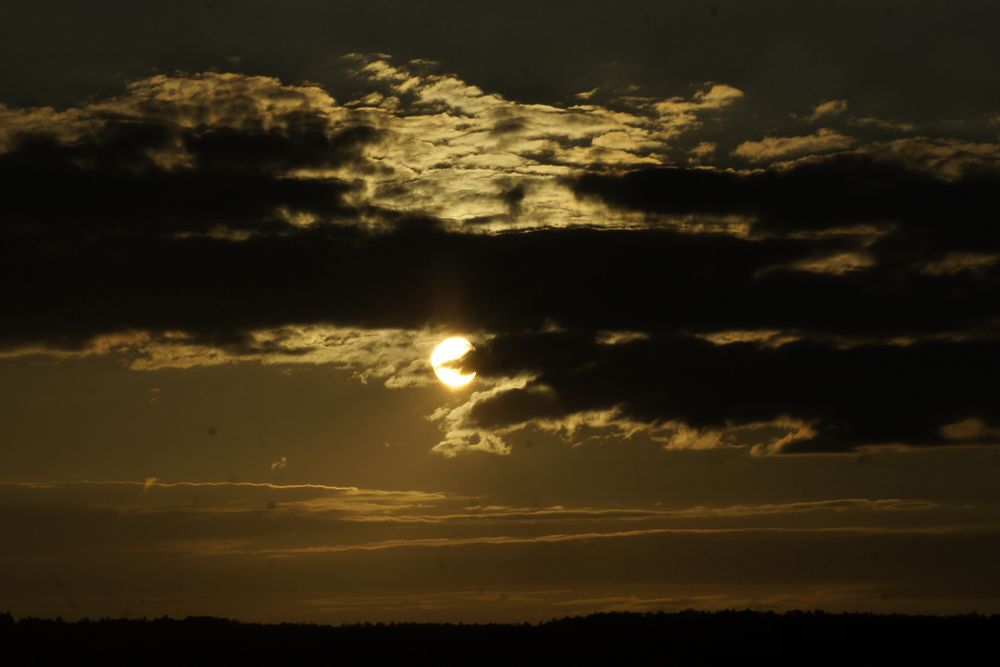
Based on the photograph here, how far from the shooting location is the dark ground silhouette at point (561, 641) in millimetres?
79688

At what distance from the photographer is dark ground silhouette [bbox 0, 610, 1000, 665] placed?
3137 inches

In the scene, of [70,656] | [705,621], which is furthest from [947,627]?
[70,656]

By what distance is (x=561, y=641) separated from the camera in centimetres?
8450

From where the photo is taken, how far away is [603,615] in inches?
3588

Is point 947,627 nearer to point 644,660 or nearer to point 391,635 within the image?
point 644,660

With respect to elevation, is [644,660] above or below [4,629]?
below

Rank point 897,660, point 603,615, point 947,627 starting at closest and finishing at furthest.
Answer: point 897,660 → point 947,627 → point 603,615

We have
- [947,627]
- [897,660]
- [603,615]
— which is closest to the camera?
[897,660]

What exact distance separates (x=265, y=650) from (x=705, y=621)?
2479 centimetres

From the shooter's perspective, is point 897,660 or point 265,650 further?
point 265,650

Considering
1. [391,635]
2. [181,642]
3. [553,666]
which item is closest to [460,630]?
[391,635]

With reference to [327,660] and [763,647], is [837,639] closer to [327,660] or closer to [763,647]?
[763,647]

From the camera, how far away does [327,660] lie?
82125 millimetres

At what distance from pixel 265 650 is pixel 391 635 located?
24.1 feet
